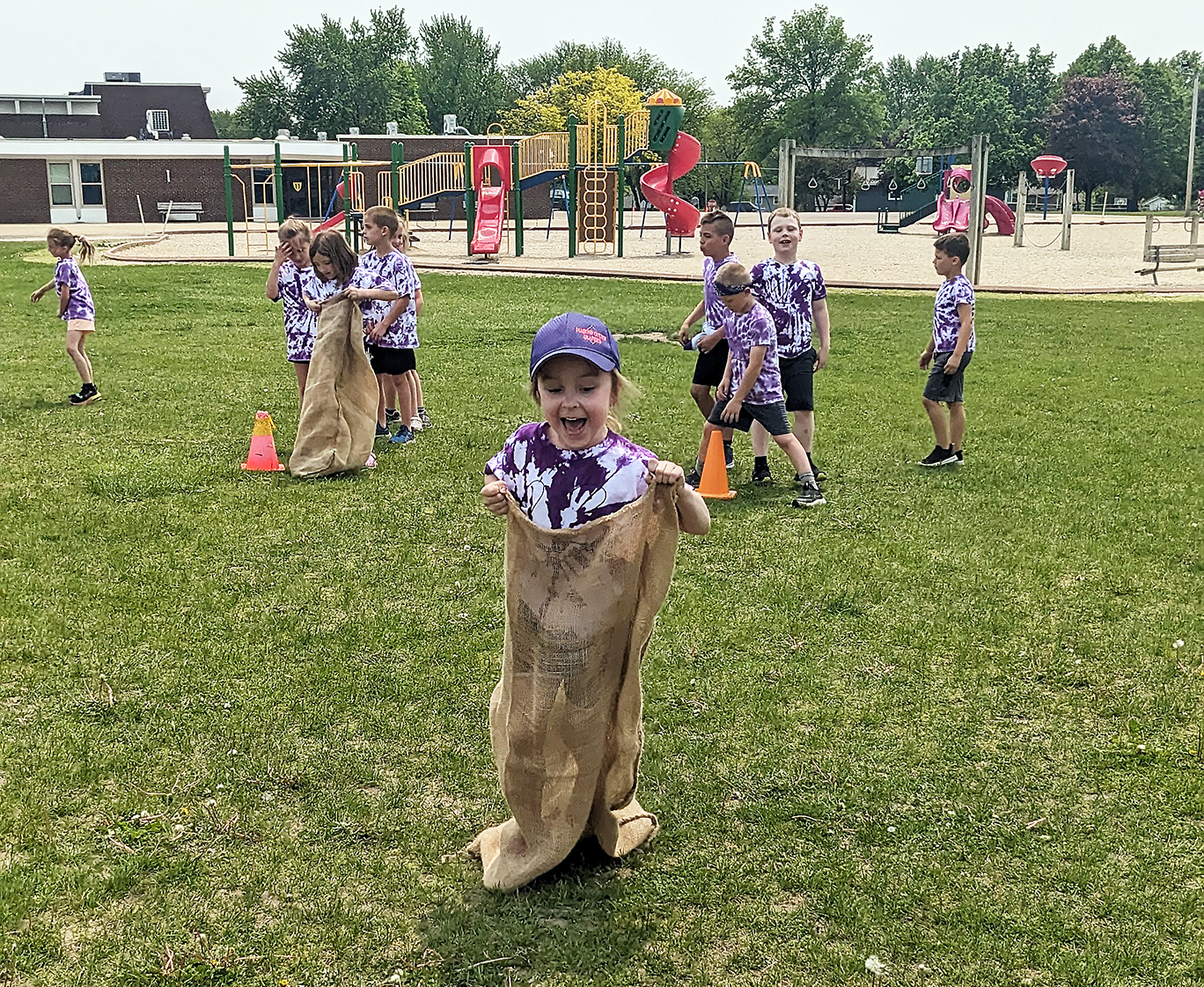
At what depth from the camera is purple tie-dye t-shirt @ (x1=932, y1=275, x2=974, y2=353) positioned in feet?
29.7

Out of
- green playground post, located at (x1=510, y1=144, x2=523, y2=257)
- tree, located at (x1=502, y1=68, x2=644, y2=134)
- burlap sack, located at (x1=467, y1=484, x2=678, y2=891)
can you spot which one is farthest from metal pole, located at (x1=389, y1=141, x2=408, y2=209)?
tree, located at (x1=502, y1=68, x2=644, y2=134)

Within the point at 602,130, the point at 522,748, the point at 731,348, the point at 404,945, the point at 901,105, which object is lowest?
the point at 404,945

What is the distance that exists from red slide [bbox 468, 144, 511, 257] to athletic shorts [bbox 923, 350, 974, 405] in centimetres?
2258

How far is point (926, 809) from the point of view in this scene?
447 centimetres

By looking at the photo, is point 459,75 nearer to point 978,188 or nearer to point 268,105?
point 268,105

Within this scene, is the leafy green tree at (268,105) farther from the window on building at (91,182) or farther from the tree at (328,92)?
the window on building at (91,182)

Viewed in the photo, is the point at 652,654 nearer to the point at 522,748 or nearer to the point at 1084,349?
the point at 522,748

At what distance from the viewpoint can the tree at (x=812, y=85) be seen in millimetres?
107250

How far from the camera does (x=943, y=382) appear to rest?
9.27 metres

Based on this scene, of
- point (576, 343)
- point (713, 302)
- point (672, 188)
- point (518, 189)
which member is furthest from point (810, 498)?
point (672, 188)

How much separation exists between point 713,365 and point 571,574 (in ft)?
18.8

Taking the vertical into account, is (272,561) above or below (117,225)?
below

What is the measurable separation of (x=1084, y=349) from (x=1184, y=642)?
1063 centimetres

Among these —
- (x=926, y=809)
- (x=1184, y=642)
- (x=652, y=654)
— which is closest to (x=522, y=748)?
(x=926, y=809)
